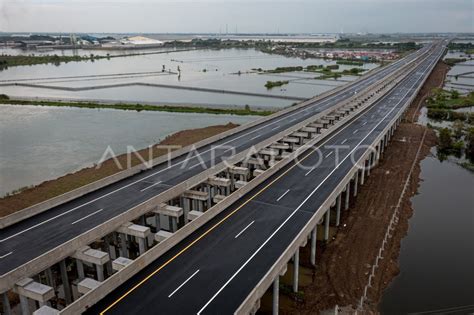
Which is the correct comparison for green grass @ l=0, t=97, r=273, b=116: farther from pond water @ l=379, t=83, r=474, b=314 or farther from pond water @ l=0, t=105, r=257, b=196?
pond water @ l=379, t=83, r=474, b=314

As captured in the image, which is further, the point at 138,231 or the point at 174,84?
the point at 174,84

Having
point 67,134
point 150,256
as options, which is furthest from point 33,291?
point 67,134

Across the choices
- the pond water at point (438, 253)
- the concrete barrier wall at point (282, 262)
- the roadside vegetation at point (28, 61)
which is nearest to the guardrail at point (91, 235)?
the concrete barrier wall at point (282, 262)

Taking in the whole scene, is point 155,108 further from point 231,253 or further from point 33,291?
point 33,291

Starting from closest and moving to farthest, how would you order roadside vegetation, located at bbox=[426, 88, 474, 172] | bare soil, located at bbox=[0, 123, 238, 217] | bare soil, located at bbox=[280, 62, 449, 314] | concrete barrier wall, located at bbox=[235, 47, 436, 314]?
concrete barrier wall, located at bbox=[235, 47, 436, 314] < bare soil, located at bbox=[280, 62, 449, 314] < bare soil, located at bbox=[0, 123, 238, 217] < roadside vegetation, located at bbox=[426, 88, 474, 172]

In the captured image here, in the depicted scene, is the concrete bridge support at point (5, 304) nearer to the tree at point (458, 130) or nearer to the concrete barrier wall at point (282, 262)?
the concrete barrier wall at point (282, 262)

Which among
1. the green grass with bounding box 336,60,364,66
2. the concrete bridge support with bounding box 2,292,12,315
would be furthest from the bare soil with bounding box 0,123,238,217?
the green grass with bounding box 336,60,364,66
